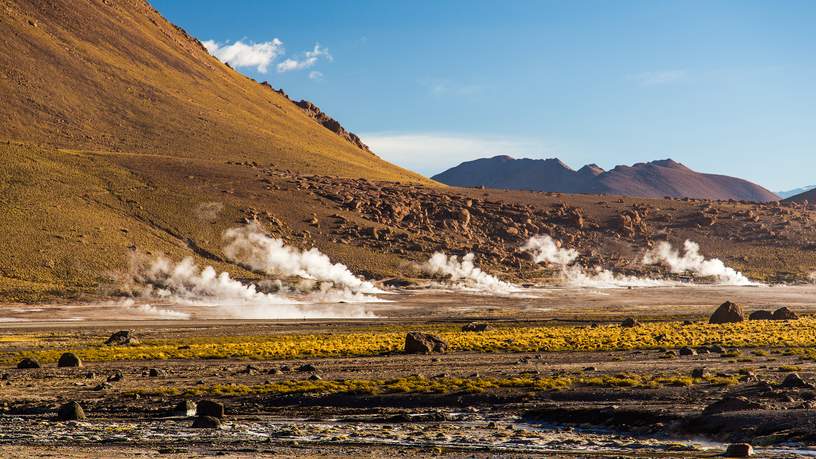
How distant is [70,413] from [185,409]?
378 centimetres

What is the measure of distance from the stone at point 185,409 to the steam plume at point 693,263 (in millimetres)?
133826

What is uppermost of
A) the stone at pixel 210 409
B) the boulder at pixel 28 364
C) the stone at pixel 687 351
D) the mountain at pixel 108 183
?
the mountain at pixel 108 183

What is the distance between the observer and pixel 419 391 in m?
38.1

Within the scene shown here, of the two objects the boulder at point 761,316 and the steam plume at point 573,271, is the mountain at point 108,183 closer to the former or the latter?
the steam plume at point 573,271

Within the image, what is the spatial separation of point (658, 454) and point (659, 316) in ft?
243

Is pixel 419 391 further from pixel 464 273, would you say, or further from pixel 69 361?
pixel 464 273

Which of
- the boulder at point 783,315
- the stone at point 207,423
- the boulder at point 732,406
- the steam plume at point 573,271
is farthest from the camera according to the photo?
the steam plume at point 573,271

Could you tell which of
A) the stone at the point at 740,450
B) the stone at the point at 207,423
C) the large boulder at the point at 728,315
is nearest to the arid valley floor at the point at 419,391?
the stone at the point at 207,423

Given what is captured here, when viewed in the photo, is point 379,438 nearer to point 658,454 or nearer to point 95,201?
point 658,454

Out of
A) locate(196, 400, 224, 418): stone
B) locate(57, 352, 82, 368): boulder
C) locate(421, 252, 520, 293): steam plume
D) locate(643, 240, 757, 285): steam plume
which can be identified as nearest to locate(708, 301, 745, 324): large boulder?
locate(57, 352, 82, 368): boulder

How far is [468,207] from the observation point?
181 meters

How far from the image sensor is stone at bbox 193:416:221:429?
101 ft

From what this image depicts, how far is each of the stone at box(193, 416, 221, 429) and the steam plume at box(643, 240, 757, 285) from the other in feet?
448

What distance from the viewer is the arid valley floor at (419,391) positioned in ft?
89.6
